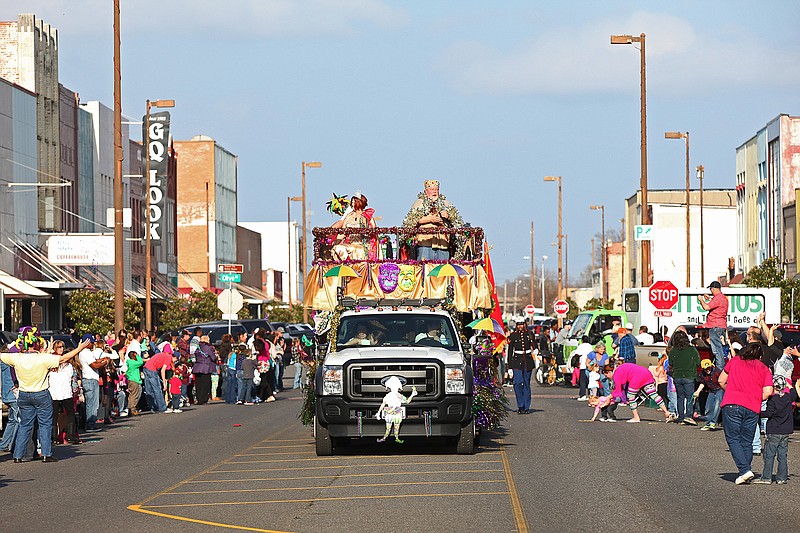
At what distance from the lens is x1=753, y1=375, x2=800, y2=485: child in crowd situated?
15.5 metres

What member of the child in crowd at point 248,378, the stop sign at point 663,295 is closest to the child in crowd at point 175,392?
the child in crowd at point 248,378

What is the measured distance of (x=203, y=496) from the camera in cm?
1470

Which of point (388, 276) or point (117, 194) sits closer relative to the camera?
point (388, 276)

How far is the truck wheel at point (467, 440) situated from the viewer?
A: 61.8ft

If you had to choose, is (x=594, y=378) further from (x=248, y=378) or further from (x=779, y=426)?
(x=779, y=426)

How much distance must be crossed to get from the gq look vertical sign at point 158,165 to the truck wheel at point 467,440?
48632mm

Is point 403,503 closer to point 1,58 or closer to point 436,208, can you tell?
point 436,208

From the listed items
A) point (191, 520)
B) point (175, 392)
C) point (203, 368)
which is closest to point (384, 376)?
point (191, 520)

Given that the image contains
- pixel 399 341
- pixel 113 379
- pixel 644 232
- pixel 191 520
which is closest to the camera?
pixel 191 520

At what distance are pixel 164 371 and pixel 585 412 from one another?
9417 millimetres

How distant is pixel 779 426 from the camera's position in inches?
608

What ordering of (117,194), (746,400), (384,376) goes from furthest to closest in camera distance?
(117,194)
(384,376)
(746,400)

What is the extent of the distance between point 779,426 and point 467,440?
4840 millimetres

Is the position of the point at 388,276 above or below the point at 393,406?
above
